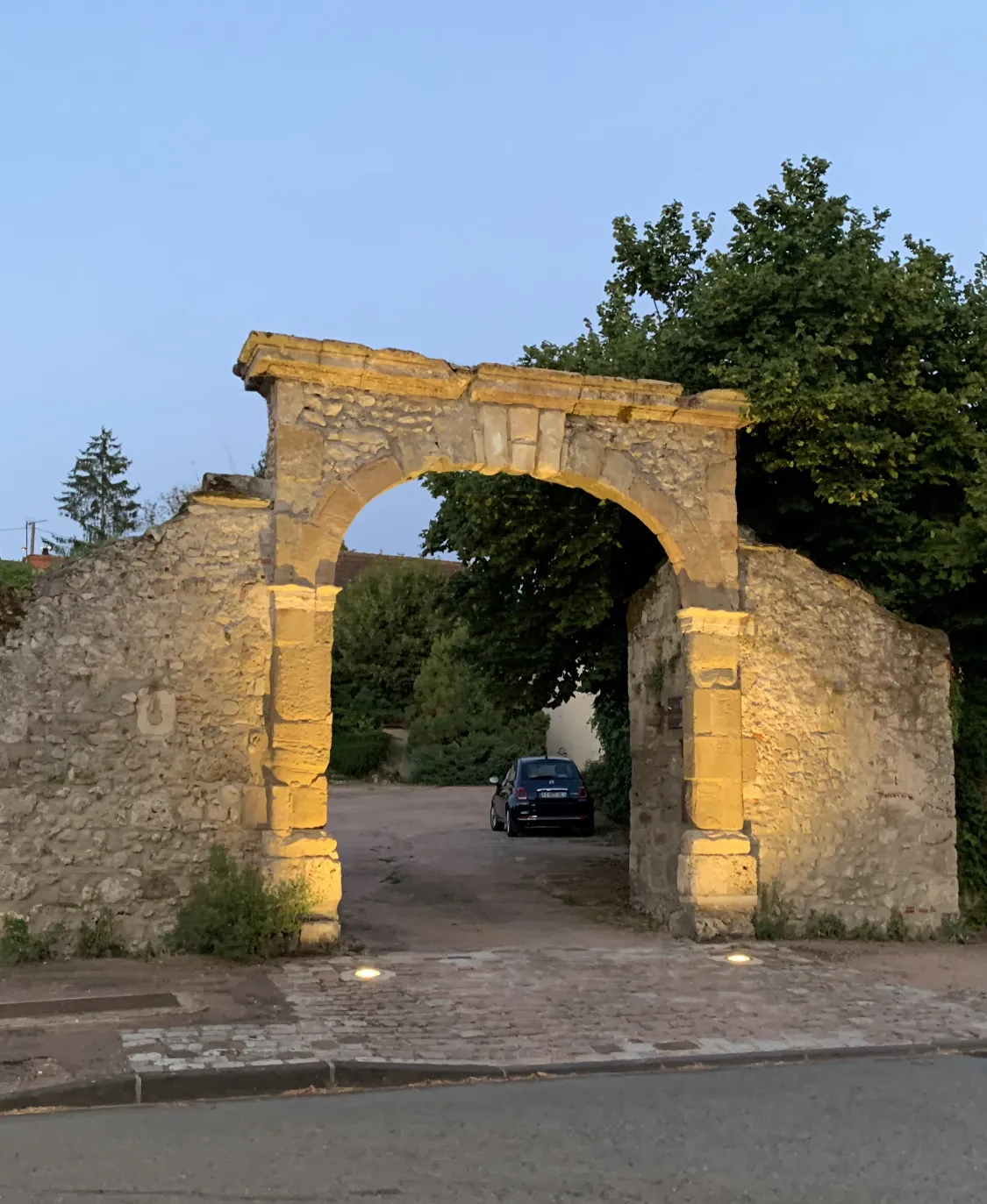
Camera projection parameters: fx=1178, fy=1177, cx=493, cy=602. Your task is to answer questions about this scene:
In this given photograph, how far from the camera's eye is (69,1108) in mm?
4934

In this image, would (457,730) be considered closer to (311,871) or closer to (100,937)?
(311,871)

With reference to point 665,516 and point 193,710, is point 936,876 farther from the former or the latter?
point 193,710

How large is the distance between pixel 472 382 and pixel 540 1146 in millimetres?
6083

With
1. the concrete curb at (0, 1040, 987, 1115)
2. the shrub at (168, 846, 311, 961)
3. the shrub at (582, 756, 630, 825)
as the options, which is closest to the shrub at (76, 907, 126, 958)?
the shrub at (168, 846, 311, 961)

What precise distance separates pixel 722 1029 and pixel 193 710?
4.22m

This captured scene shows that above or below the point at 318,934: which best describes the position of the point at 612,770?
above

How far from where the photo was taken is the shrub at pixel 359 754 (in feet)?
104

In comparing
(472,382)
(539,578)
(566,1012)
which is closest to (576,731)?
(539,578)

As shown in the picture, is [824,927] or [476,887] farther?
[476,887]

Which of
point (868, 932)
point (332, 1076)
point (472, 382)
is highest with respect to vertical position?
point (472, 382)

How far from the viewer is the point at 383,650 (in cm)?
3447

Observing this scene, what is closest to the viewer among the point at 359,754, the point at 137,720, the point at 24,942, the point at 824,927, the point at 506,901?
the point at 24,942

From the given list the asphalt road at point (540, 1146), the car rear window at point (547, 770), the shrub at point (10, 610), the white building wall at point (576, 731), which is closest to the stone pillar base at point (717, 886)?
the asphalt road at point (540, 1146)

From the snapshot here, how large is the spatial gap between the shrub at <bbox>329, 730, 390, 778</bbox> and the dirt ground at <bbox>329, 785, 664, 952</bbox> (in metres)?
10.2
